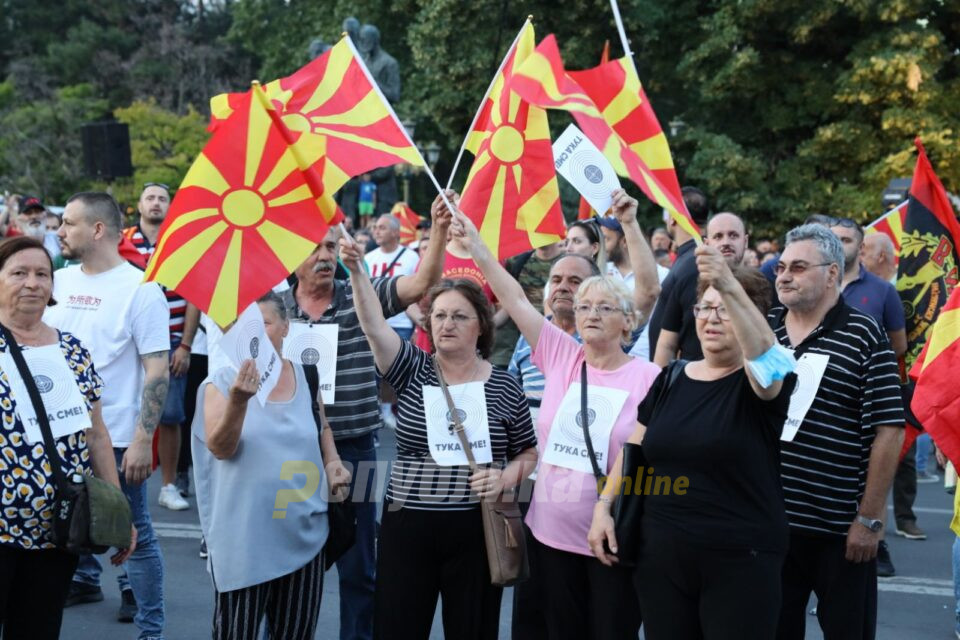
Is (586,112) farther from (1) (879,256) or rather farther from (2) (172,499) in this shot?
(2) (172,499)

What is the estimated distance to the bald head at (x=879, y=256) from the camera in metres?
8.40

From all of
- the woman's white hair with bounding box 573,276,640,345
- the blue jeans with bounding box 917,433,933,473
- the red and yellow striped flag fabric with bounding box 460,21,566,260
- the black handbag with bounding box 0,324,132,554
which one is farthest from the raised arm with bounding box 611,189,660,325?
the blue jeans with bounding box 917,433,933,473

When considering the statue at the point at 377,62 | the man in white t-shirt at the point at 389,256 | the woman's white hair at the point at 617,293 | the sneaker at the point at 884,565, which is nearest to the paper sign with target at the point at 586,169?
the woman's white hair at the point at 617,293

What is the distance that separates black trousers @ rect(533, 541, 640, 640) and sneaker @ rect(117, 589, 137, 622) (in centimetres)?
248

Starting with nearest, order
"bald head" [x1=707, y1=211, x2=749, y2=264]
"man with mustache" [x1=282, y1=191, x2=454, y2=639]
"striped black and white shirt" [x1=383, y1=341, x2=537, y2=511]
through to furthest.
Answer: "striped black and white shirt" [x1=383, y1=341, x2=537, y2=511], "man with mustache" [x1=282, y1=191, x2=454, y2=639], "bald head" [x1=707, y1=211, x2=749, y2=264]

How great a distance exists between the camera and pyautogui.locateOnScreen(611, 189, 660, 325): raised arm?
5160 mm

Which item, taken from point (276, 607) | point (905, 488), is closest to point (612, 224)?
point (905, 488)

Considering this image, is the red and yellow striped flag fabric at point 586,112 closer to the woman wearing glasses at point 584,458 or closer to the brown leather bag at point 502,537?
the woman wearing glasses at point 584,458

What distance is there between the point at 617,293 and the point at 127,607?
10.3 ft

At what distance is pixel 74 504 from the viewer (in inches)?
166

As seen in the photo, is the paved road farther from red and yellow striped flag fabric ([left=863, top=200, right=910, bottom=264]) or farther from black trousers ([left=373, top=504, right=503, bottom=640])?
red and yellow striped flag fabric ([left=863, top=200, right=910, bottom=264])

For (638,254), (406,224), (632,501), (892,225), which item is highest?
(406,224)

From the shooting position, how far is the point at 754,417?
3.88 metres

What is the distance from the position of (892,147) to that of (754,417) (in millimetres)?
21100
